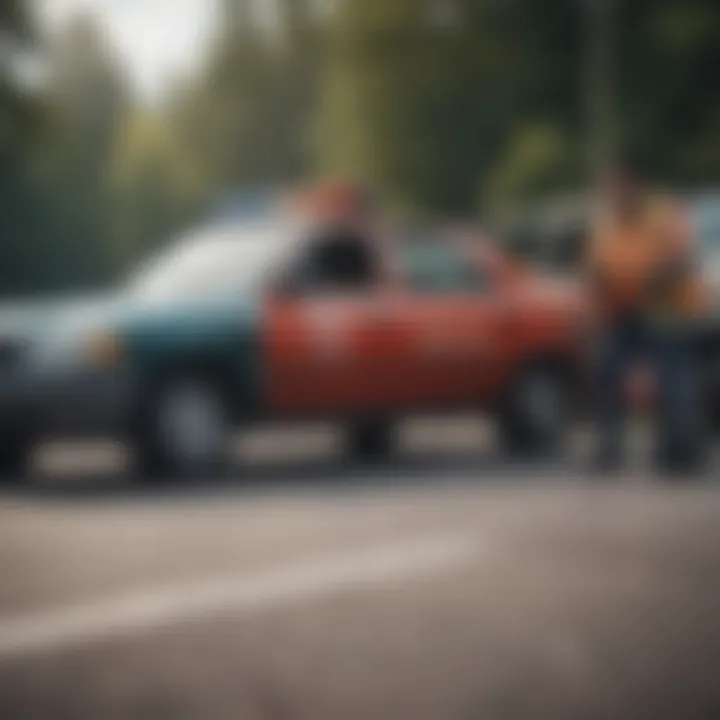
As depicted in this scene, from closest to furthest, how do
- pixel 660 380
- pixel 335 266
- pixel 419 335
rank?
pixel 660 380 < pixel 335 266 < pixel 419 335

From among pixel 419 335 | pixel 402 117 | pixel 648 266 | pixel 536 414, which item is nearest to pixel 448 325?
pixel 419 335

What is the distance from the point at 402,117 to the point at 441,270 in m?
38.2

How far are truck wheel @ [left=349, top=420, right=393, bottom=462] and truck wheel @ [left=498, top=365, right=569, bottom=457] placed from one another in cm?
79

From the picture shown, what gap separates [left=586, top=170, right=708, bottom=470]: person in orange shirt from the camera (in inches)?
469

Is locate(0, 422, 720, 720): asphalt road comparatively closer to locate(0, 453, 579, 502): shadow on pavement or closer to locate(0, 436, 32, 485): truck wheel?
locate(0, 453, 579, 502): shadow on pavement

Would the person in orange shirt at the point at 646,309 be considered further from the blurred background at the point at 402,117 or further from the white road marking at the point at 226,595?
the blurred background at the point at 402,117

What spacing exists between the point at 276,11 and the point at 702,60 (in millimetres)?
31245

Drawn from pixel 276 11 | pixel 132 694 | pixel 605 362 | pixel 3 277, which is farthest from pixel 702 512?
pixel 276 11

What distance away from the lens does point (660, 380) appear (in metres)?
12.3

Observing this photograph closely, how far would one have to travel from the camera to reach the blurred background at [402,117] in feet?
134

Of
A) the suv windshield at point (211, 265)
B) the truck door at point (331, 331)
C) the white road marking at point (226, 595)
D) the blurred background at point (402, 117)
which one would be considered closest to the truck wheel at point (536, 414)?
the truck door at point (331, 331)

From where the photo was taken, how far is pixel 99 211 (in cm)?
4809

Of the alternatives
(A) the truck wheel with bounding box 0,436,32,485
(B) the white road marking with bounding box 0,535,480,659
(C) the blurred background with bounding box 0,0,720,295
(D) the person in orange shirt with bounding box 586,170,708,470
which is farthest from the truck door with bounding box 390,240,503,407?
(C) the blurred background with bounding box 0,0,720,295

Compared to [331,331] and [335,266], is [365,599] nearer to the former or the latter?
[331,331]
